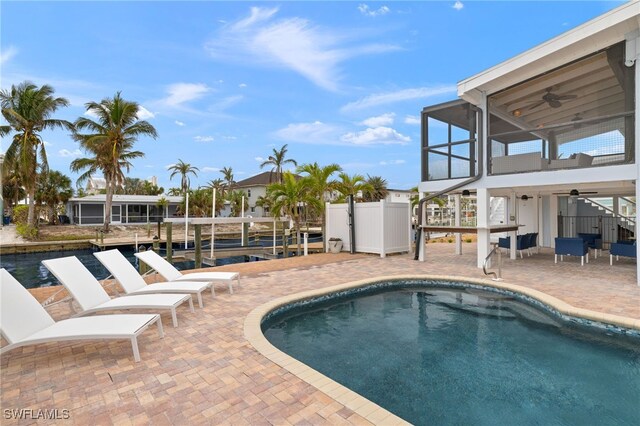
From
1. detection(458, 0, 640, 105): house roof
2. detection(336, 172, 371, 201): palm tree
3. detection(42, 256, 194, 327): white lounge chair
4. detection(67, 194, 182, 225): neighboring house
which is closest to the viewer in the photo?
detection(42, 256, 194, 327): white lounge chair

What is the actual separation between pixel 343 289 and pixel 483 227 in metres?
5.20

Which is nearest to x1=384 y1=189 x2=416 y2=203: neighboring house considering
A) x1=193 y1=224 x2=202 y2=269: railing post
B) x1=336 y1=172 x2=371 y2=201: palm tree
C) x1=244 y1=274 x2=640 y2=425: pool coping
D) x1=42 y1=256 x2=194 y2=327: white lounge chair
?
x1=336 y1=172 x2=371 y2=201: palm tree

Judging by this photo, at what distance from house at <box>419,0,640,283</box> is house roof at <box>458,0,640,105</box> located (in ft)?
0.07

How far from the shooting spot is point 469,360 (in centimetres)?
490

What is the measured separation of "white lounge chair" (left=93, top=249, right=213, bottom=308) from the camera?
20.8 ft

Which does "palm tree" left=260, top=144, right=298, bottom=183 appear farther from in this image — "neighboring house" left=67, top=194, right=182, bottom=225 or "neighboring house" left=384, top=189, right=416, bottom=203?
"neighboring house" left=384, top=189, right=416, bottom=203

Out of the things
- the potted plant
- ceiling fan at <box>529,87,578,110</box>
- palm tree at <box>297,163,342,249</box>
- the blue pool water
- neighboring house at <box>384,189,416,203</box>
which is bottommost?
the blue pool water

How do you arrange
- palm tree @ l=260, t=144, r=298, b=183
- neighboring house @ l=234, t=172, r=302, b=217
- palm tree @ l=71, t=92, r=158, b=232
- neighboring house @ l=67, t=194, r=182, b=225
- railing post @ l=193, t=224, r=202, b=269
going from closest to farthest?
railing post @ l=193, t=224, r=202, b=269 → palm tree @ l=71, t=92, r=158, b=232 → neighboring house @ l=67, t=194, r=182, b=225 → palm tree @ l=260, t=144, r=298, b=183 → neighboring house @ l=234, t=172, r=302, b=217

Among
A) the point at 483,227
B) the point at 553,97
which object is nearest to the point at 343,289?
the point at 483,227

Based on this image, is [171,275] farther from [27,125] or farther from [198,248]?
[27,125]

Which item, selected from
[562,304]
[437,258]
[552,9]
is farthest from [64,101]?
[562,304]

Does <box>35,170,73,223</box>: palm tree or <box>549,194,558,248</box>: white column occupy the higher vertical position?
<box>35,170,73,223</box>: palm tree

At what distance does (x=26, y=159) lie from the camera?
23766 millimetres

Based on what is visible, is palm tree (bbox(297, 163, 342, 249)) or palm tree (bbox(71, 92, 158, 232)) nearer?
palm tree (bbox(297, 163, 342, 249))
